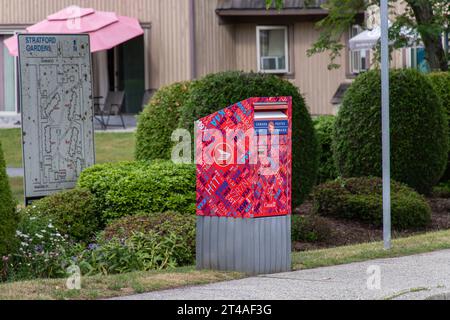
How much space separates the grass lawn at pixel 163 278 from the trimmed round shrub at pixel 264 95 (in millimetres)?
2291

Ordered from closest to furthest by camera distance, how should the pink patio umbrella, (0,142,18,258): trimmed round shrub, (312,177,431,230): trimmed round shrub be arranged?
(0,142,18,258): trimmed round shrub, (312,177,431,230): trimmed round shrub, the pink patio umbrella

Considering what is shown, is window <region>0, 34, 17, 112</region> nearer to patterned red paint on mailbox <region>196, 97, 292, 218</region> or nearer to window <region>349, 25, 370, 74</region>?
window <region>349, 25, 370, 74</region>

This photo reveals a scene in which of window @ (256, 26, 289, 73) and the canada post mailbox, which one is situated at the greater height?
window @ (256, 26, 289, 73)

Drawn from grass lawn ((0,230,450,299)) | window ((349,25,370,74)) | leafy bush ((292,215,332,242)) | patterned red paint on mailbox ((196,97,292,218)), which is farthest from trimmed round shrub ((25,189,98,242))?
window ((349,25,370,74))

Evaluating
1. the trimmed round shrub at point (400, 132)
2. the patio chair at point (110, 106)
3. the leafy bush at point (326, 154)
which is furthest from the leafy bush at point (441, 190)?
the patio chair at point (110, 106)

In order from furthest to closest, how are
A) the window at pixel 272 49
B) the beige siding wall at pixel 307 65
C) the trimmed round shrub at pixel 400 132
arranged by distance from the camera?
the window at pixel 272 49 → the beige siding wall at pixel 307 65 → the trimmed round shrub at pixel 400 132

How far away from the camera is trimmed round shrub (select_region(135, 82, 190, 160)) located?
15945 mm

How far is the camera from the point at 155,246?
11.5 m

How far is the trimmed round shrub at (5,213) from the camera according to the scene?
10.1m

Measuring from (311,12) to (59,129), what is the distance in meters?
17.4

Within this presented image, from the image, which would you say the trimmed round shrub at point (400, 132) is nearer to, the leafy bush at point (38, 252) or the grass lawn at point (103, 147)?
the leafy bush at point (38, 252)

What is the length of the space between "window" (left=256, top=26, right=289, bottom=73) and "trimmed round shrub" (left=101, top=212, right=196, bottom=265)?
64.6 ft

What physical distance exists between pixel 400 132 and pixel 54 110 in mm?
5115
